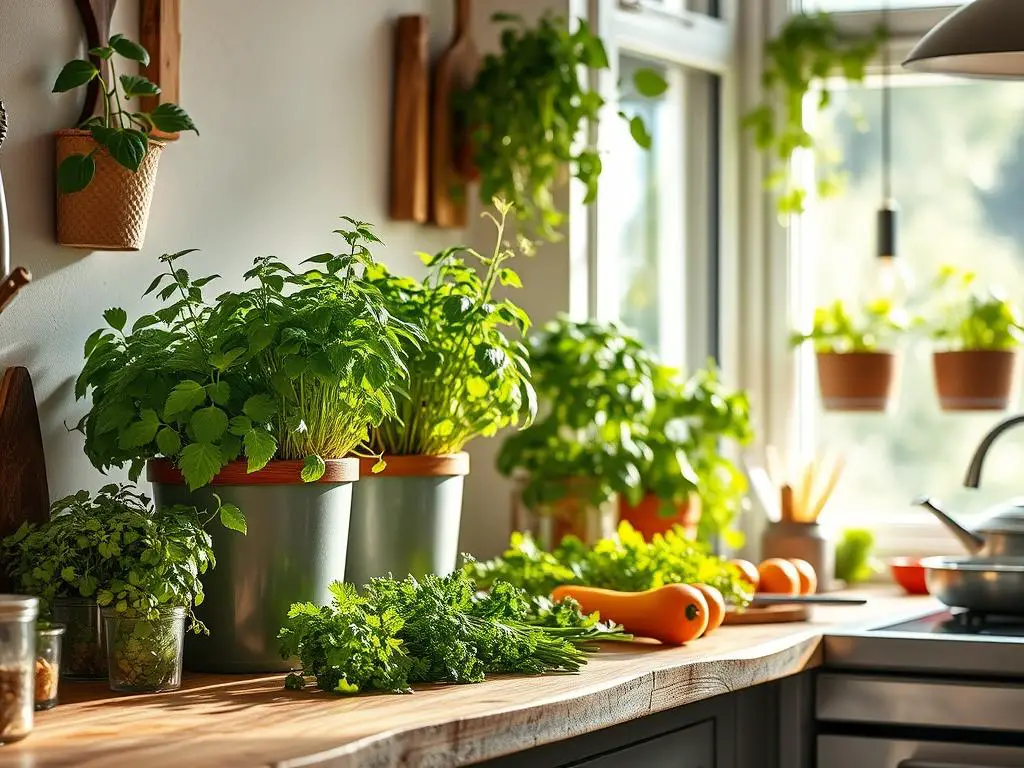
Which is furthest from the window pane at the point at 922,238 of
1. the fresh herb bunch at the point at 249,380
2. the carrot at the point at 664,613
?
the fresh herb bunch at the point at 249,380

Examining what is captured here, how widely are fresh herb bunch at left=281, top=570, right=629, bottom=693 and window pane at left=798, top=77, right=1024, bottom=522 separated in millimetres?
1459

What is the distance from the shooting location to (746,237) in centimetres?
312

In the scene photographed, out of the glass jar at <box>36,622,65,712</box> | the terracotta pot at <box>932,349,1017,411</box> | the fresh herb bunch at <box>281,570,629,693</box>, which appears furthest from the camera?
the terracotta pot at <box>932,349,1017,411</box>

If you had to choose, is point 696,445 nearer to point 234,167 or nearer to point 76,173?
point 234,167

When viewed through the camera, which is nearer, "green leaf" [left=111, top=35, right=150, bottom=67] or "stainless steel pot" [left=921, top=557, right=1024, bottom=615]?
"green leaf" [left=111, top=35, right=150, bottom=67]

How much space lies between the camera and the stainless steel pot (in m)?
2.25

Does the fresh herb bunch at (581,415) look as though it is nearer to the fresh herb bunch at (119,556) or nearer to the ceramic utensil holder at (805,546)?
the ceramic utensil holder at (805,546)

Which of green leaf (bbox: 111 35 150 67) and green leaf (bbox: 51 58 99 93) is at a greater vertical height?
green leaf (bbox: 111 35 150 67)

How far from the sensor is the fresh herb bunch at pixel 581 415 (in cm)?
247

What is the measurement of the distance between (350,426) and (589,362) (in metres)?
0.81

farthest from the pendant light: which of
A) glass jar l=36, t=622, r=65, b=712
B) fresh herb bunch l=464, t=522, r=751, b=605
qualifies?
glass jar l=36, t=622, r=65, b=712

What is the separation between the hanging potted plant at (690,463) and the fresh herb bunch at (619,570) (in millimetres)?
369

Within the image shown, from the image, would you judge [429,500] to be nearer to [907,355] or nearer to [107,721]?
[107,721]

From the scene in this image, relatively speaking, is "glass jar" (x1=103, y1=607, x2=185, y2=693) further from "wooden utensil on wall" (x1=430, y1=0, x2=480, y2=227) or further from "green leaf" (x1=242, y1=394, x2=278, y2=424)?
"wooden utensil on wall" (x1=430, y1=0, x2=480, y2=227)
